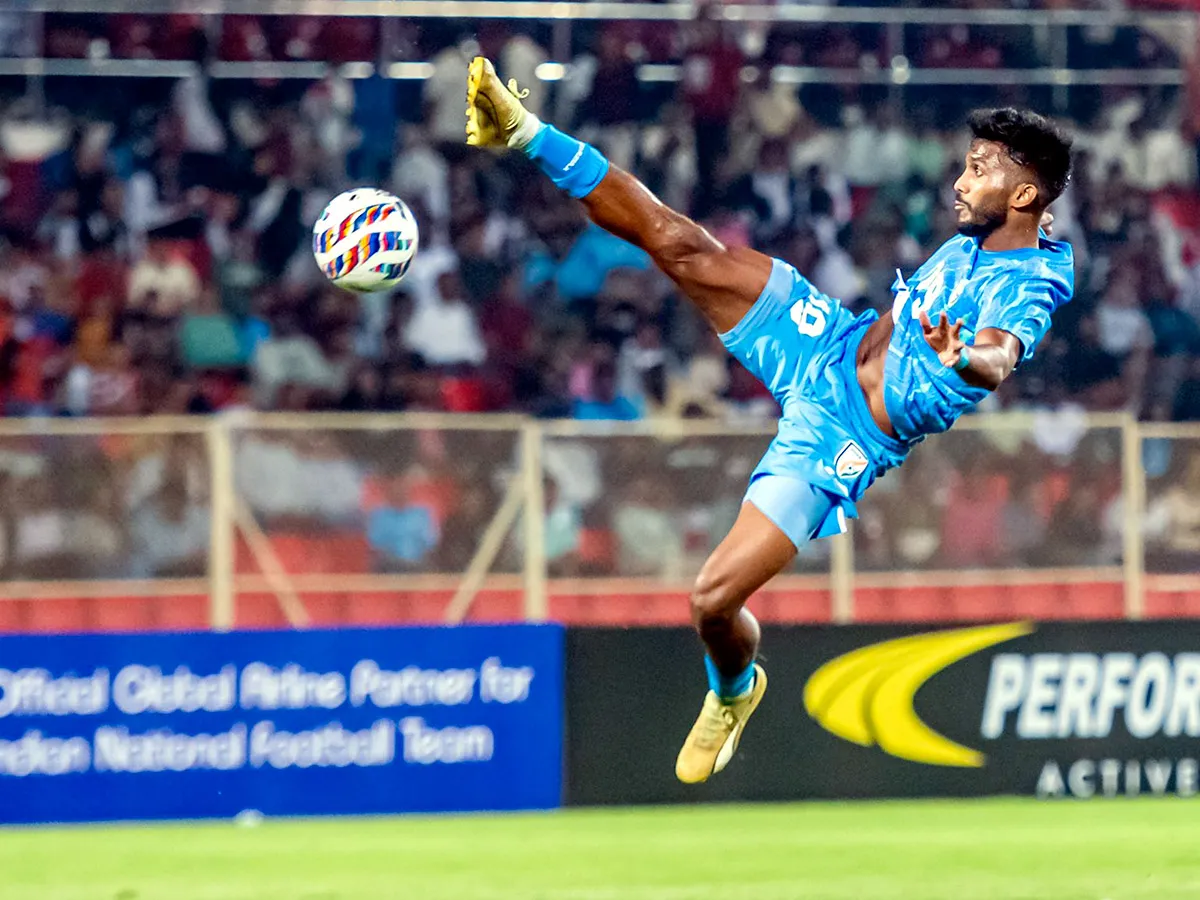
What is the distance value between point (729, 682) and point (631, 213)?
1.77m

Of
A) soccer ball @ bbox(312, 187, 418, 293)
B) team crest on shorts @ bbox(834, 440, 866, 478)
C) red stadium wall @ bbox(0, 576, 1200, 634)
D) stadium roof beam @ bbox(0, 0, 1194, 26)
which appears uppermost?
stadium roof beam @ bbox(0, 0, 1194, 26)

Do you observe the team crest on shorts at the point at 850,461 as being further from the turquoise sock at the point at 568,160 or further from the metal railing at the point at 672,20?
the metal railing at the point at 672,20

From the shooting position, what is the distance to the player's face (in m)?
7.38

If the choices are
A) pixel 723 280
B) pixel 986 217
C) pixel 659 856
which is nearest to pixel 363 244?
pixel 723 280

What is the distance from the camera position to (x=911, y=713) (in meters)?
11.9

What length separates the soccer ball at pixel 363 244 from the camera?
790cm

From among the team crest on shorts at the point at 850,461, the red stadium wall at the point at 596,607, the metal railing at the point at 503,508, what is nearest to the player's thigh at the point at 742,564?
the team crest on shorts at the point at 850,461

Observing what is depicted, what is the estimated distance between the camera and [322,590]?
38.2ft

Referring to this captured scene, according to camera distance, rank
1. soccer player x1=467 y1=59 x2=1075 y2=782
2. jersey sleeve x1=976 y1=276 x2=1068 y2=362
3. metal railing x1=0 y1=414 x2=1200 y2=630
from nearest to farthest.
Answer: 1. jersey sleeve x1=976 y1=276 x2=1068 y2=362
2. soccer player x1=467 y1=59 x2=1075 y2=782
3. metal railing x1=0 y1=414 x2=1200 y2=630

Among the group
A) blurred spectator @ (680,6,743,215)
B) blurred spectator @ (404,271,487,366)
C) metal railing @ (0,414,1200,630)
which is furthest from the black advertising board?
blurred spectator @ (680,6,743,215)

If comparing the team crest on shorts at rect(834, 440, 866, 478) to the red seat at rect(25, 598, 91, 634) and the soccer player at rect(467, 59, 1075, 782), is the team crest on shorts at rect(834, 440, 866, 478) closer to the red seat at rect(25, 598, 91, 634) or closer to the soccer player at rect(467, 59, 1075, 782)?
the soccer player at rect(467, 59, 1075, 782)

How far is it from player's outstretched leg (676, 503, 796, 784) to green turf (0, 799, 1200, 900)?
0.91 m

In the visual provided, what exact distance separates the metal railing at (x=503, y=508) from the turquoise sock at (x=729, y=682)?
4.29m

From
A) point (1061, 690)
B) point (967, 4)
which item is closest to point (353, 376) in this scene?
point (1061, 690)
